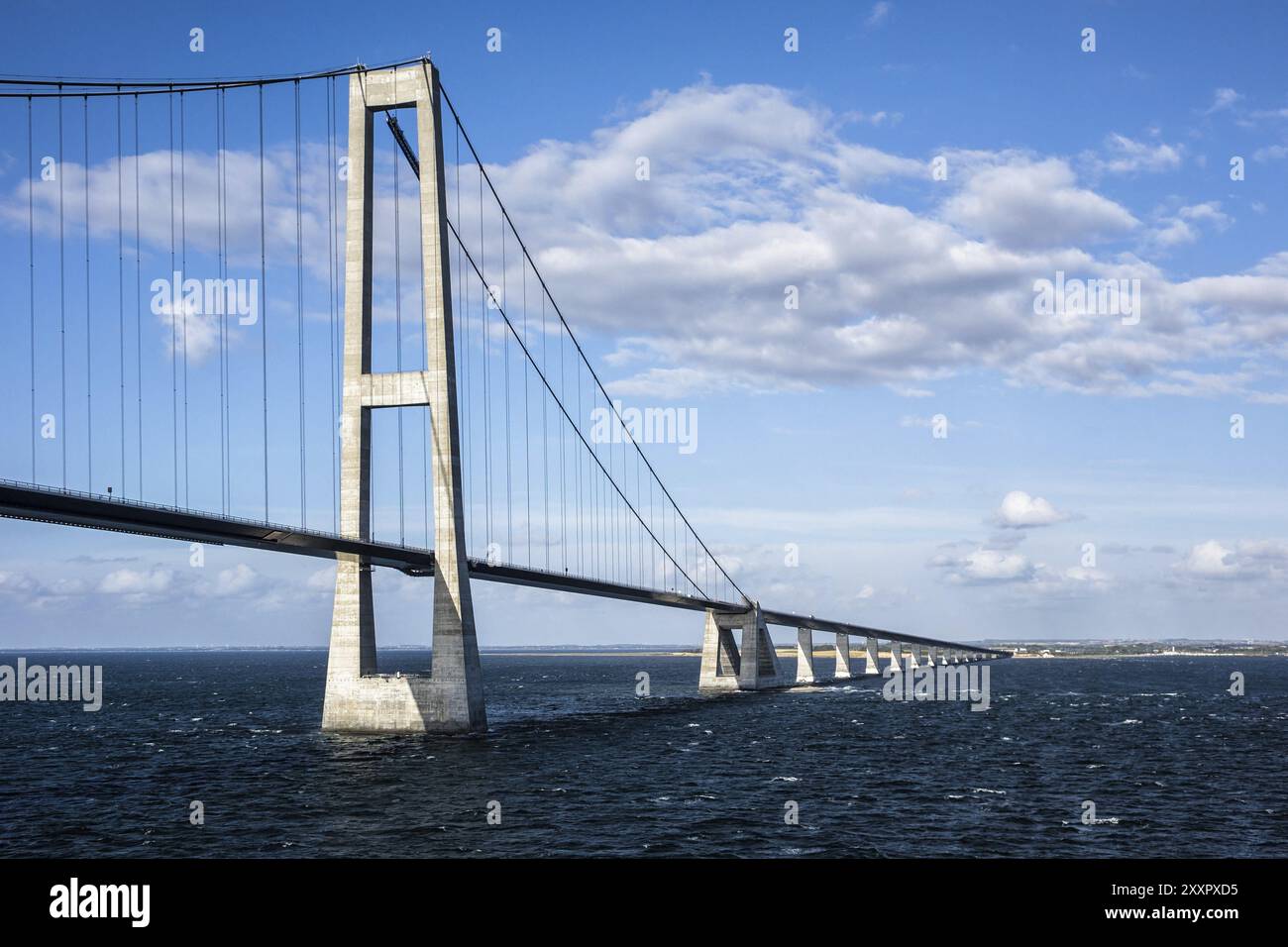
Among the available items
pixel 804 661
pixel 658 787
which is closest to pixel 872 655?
pixel 804 661

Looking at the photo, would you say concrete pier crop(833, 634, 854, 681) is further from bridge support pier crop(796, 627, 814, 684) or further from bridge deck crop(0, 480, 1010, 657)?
bridge deck crop(0, 480, 1010, 657)

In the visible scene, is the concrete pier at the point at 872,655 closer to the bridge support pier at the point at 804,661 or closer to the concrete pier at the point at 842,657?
the concrete pier at the point at 842,657

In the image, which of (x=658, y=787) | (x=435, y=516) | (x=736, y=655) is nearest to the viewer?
(x=658, y=787)

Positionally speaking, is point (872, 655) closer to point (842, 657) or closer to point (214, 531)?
point (842, 657)

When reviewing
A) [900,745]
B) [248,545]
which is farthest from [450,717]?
[900,745]

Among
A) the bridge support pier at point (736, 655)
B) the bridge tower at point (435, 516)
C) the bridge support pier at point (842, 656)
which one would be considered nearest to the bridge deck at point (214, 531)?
the bridge tower at point (435, 516)

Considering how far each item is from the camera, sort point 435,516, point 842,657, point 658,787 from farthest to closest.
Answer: point 842,657, point 435,516, point 658,787
